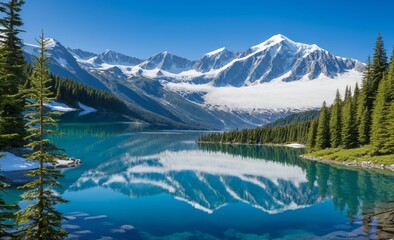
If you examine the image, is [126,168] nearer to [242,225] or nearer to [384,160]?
[242,225]

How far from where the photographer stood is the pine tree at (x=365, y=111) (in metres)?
87.0

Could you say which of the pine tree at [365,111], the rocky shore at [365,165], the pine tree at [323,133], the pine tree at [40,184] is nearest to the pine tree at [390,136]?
the rocky shore at [365,165]

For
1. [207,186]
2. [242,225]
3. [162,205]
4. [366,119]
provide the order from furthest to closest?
[366,119] < [207,186] < [162,205] < [242,225]

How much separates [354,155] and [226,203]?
51.3m

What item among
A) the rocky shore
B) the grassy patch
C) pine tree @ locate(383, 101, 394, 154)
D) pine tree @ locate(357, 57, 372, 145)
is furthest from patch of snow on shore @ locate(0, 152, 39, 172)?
pine tree @ locate(357, 57, 372, 145)

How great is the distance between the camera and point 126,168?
76438 millimetres

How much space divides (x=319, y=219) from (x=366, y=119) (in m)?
60.1

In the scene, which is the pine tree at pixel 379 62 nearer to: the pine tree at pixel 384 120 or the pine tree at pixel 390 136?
the pine tree at pixel 384 120

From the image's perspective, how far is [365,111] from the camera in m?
87.0

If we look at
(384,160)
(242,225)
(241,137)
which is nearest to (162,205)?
(242,225)

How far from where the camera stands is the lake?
3009 cm

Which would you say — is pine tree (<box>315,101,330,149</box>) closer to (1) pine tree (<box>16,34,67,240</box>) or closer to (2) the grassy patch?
(2) the grassy patch

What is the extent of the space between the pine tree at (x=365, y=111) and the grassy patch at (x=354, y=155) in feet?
13.7

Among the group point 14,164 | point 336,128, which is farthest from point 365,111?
point 14,164
